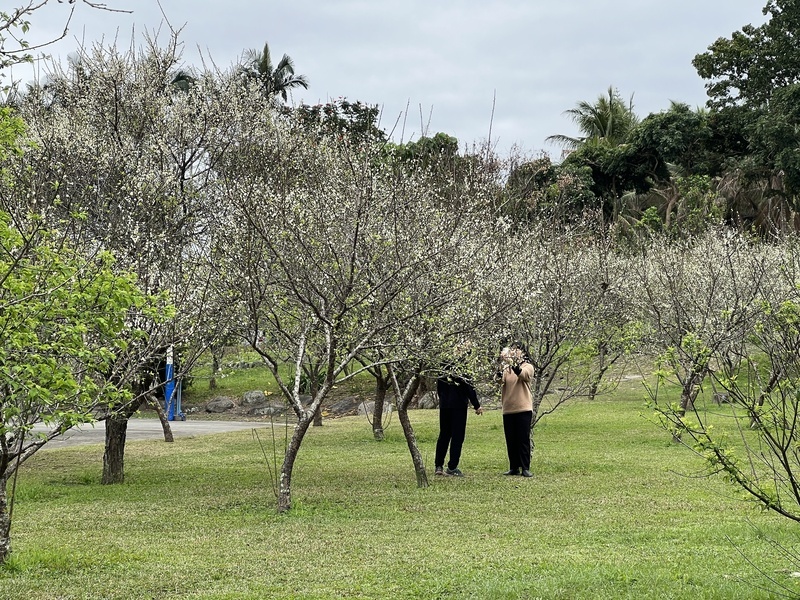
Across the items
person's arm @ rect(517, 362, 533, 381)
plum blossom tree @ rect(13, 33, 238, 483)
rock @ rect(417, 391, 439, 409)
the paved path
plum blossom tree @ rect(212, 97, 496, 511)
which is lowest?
the paved path

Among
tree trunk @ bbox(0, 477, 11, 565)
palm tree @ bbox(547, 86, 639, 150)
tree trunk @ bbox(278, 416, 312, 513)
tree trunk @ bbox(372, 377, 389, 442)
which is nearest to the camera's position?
tree trunk @ bbox(0, 477, 11, 565)

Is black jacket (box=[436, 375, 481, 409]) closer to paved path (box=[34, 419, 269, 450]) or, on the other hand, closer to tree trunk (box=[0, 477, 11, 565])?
tree trunk (box=[0, 477, 11, 565])

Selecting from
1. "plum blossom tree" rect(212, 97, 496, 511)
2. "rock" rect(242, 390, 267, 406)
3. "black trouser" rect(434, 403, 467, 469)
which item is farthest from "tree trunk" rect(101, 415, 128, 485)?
"rock" rect(242, 390, 267, 406)

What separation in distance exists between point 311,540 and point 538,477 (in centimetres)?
489

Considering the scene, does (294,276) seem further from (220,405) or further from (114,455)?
(220,405)

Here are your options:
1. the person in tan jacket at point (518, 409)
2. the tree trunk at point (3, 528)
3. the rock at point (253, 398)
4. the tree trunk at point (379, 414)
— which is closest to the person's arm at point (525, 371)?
the person in tan jacket at point (518, 409)

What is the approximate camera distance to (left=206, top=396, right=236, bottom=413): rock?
30891 millimetres

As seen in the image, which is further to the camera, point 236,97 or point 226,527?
point 236,97

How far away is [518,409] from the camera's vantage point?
12.1 metres

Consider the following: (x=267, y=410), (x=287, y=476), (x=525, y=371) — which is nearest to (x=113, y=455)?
(x=287, y=476)

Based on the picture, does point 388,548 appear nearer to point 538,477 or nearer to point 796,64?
point 538,477

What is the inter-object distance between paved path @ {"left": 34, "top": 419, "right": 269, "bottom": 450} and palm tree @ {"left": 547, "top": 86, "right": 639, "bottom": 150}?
3120cm

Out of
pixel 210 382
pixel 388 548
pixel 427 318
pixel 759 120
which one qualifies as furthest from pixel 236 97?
pixel 759 120

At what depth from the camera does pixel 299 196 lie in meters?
11.6
